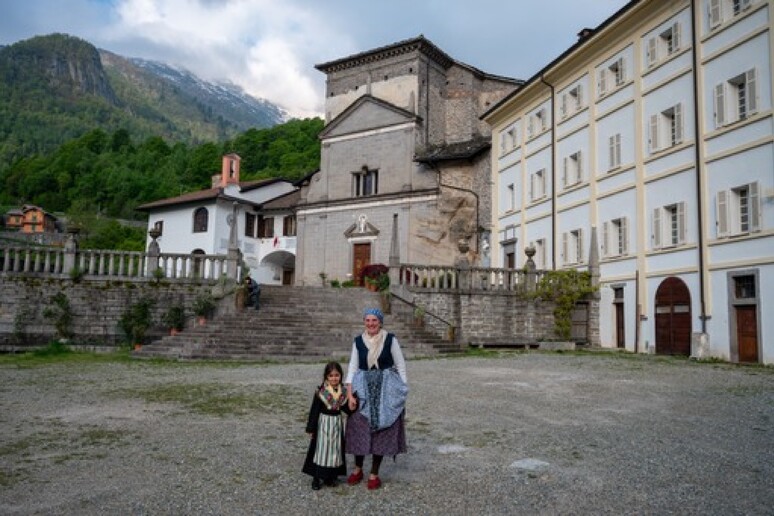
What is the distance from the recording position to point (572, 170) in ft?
87.6

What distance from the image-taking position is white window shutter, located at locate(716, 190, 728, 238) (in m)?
18.2

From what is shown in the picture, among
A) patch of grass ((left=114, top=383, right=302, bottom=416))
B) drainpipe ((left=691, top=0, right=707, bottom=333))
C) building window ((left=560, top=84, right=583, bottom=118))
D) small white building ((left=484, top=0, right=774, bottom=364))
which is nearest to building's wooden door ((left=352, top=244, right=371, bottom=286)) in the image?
small white building ((left=484, top=0, right=774, bottom=364))

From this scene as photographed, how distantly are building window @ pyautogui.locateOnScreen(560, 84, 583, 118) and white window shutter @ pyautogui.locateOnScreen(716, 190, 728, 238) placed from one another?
30.2 feet

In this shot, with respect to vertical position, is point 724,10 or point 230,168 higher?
point 230,168

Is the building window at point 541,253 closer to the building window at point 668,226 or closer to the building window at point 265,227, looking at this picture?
the building window at point 668,226

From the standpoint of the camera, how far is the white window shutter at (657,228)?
830 inches

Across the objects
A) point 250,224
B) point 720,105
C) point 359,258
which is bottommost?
point 359,258

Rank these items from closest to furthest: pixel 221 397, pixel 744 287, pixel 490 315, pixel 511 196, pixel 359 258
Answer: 1. pixel 221 397
2. pixel 744 287
3. pixel 490 315
4. pixel 511 196
5. pixel 359 258

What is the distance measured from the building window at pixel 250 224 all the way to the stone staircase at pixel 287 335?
2088 cm

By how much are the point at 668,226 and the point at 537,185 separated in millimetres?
9139

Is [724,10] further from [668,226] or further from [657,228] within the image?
[657,228]

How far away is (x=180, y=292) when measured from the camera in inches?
813

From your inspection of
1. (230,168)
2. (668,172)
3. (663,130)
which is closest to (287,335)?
(668,172)

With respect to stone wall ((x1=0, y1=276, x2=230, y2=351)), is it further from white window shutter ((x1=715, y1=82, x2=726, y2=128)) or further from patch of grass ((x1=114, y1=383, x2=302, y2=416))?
white window shutter ((x1=715, y1=82, x2=726, y2=128))
